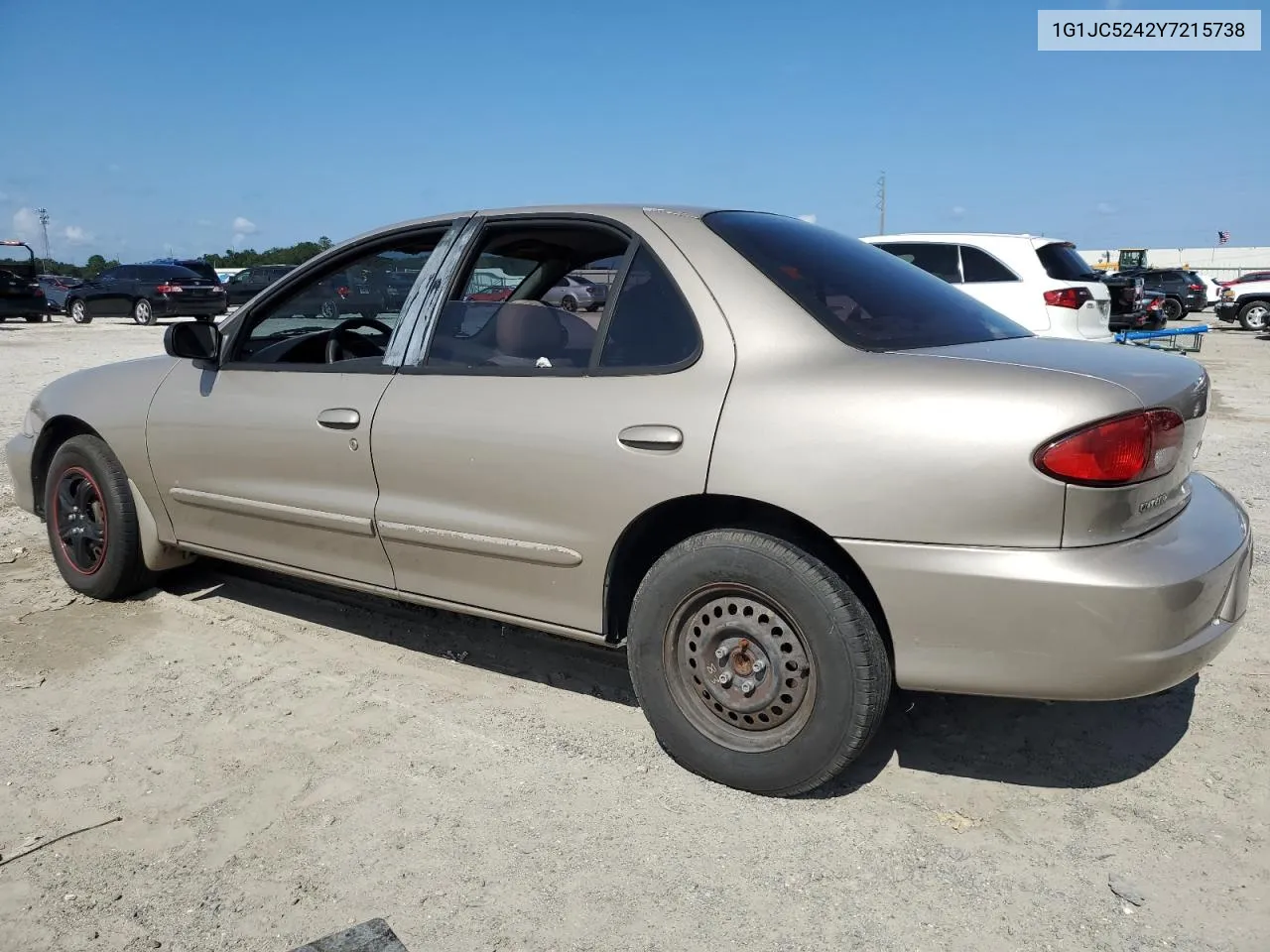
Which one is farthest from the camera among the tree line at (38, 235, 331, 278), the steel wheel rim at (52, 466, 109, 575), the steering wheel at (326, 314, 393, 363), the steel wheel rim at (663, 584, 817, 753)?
the tree line at (38, 235, 331, 278)

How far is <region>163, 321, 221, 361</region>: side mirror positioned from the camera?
375 centimetres

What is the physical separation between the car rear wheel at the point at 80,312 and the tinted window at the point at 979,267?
2325 cm

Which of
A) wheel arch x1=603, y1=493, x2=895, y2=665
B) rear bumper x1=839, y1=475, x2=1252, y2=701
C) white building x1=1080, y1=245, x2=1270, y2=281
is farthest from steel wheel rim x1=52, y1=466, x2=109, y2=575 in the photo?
white building x1=1080, y1=245, x2=1270, y2=281

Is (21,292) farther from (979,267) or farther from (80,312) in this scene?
(979,267)

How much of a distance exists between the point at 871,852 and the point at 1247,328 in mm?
27138

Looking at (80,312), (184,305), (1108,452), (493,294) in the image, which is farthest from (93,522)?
(80,312)

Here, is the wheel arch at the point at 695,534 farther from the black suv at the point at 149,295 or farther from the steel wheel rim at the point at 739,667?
the black suv at the point at 149,295

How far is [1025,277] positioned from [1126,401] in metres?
8.16

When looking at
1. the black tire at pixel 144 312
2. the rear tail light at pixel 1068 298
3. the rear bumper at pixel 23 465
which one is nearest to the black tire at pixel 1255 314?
the rear tail light at pixel 1068 298

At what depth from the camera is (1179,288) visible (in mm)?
28828

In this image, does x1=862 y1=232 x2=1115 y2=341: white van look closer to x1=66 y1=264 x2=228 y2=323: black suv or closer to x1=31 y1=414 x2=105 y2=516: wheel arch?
x1=31 y1=414 x2=105 y2=516: wheel arch

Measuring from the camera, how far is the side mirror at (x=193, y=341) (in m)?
3.75

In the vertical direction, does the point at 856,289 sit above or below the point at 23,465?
above

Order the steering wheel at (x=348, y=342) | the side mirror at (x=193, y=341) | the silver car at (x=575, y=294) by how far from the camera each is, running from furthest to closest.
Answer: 1. the steering wheel at (x=348, y=342)
2. the side mirror at (x=193, y=341)
3. the silver car at (x=575, y=294)
